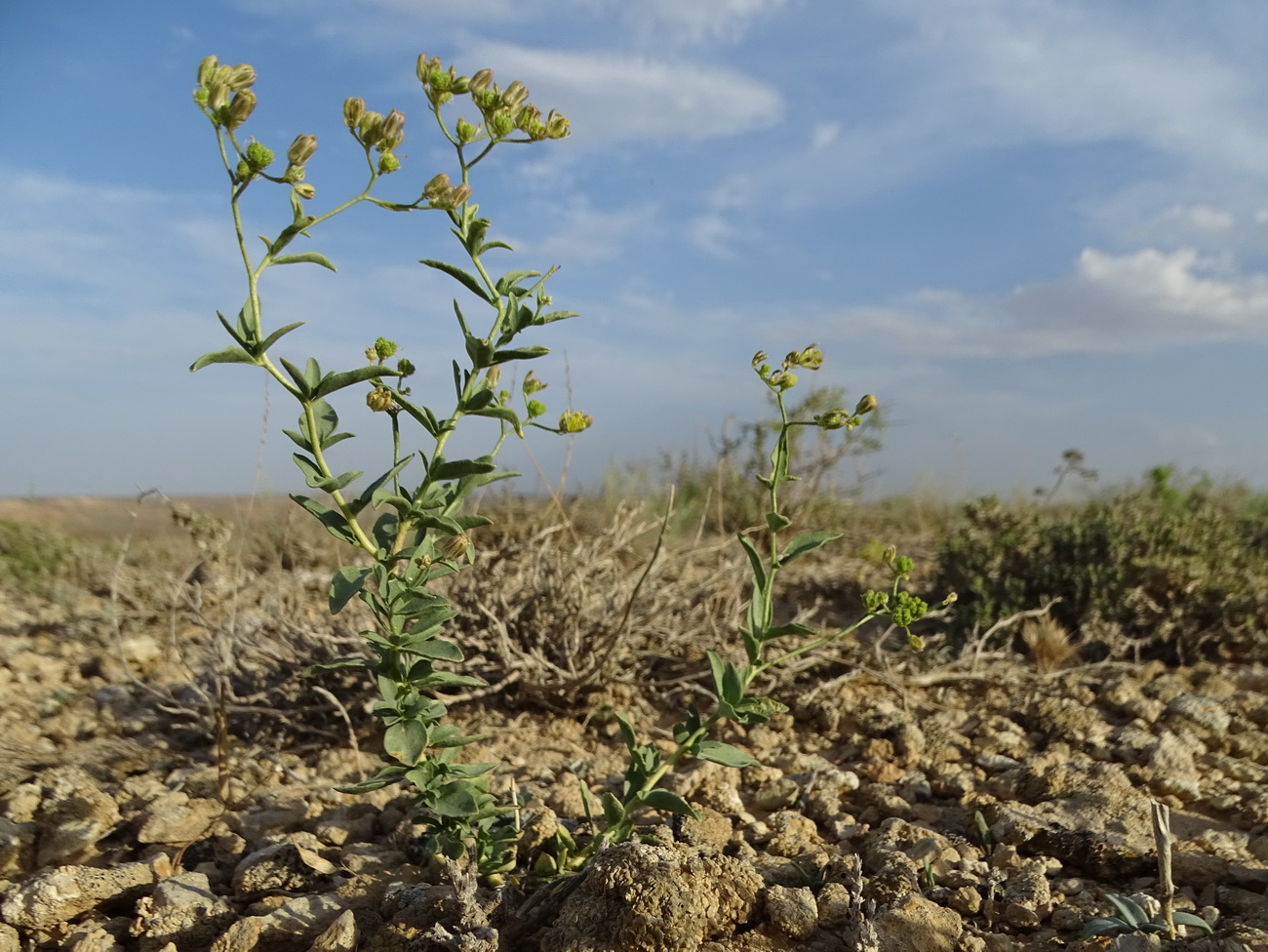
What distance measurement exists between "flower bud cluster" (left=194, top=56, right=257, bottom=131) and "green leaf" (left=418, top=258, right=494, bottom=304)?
41 centimetres

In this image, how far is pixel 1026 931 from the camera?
207 centimetres

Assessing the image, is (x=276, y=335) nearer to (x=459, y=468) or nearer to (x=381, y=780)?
(x=459, y=468)

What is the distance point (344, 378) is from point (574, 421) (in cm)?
47

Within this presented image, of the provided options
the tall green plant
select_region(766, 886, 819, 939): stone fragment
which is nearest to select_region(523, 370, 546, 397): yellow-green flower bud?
the tall green plant

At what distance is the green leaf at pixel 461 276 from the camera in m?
1.84

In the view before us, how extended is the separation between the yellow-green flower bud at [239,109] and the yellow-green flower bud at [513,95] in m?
0.47

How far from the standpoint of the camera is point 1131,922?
74.0 inches

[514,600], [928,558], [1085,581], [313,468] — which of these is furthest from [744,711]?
[928,558]

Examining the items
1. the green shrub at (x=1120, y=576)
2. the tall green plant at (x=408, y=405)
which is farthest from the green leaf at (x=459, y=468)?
the green shrub at (x=1120, y=576)

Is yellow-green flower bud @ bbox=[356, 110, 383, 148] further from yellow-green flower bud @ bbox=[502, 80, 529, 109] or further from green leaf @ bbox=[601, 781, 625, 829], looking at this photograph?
green leaf @ bbox=[601, 781, 625, 829]

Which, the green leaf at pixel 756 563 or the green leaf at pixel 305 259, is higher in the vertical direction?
the green leaf at pixel 305 259

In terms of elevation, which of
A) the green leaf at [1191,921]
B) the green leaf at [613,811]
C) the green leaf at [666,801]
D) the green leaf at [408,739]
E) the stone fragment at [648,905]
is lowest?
the green leaf at [1191,921]

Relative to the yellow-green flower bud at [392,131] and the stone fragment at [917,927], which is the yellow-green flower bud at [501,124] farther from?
the stone fragment at [917,927]

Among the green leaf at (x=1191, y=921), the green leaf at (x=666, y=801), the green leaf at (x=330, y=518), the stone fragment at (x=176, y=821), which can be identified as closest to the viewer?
the green leaf at (x=330, y=518)
